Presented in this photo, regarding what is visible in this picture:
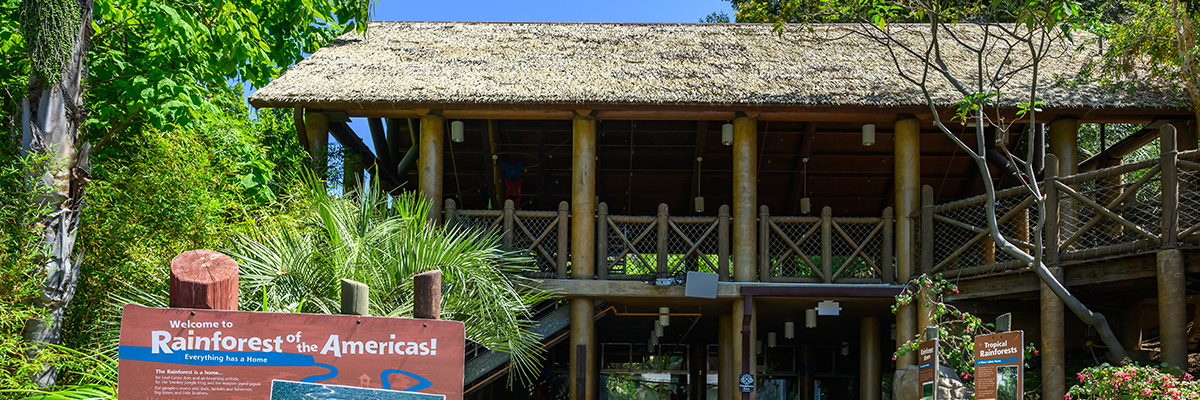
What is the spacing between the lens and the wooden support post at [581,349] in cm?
882

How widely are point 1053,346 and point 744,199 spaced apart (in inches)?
122

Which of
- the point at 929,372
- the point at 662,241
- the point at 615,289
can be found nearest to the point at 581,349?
the point at 615,289

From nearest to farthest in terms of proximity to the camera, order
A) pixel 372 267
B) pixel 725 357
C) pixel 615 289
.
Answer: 1. pixel 372 267
2. pixel 615 289
3. pixel 725 357

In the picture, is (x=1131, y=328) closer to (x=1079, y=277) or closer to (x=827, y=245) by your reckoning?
(x=1079, y=277)

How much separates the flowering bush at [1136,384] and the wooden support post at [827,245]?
2.83m

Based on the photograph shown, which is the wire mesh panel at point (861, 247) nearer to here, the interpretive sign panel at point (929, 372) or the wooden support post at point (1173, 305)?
the interpretive sign panel at point (929, 372)

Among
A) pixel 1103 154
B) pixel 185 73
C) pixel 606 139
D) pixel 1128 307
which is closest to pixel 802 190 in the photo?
pixel 606 139

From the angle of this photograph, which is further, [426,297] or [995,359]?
[995,359]

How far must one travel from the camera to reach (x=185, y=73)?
8008 millimetres

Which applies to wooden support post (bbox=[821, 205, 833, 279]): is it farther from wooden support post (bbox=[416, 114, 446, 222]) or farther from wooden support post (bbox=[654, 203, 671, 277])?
wooden support post (bbox=[416, 114, 446, 222])

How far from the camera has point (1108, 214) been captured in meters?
6.91

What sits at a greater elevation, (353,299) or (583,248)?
(583,248)

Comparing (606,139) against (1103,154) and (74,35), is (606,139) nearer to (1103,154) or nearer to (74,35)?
(1103,154)

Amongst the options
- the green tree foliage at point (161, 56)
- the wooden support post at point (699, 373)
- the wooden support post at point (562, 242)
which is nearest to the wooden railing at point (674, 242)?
the wooden support post at point (562, 242)
